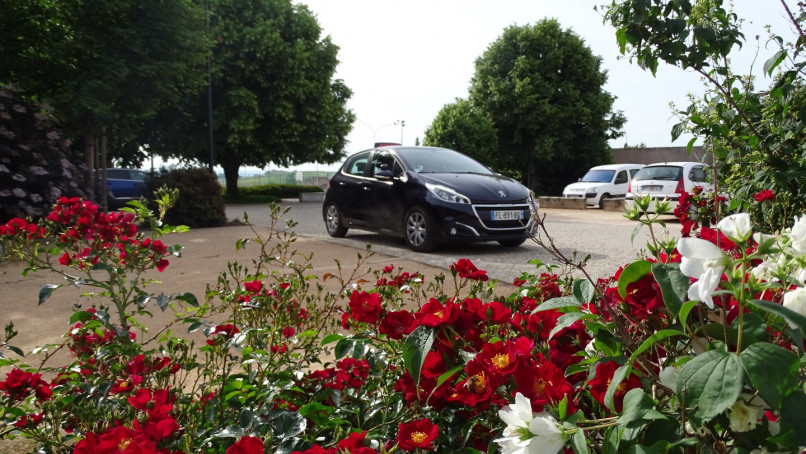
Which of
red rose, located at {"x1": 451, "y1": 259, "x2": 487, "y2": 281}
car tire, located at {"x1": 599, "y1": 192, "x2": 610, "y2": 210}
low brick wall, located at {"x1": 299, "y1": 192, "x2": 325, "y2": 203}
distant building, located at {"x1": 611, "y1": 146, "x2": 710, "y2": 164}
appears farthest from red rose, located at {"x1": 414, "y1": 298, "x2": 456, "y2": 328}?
distant building, located at {"x1": 611, "y1": 146, "x2": 710, "y2": 164}

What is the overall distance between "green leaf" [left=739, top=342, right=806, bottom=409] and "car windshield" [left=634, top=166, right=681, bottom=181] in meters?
16.3

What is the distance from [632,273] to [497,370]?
324mm

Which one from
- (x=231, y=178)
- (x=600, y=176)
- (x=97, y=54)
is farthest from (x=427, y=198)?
(x=231, y=178)

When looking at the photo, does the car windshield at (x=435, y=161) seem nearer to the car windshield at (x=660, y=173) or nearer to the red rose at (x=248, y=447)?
the red rose at (x=248, y=447)

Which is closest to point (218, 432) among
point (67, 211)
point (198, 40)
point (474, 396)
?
point (474, 396)

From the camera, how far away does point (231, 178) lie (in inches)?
1135

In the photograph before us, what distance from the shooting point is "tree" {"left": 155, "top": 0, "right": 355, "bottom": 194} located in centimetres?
2583

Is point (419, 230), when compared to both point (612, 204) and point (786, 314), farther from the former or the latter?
point (612, 204)

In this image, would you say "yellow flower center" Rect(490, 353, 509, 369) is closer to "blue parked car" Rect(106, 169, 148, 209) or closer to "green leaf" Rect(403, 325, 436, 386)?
"green leaf" Rect(403, 325, 436, 386)

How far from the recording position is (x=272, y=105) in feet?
87.7

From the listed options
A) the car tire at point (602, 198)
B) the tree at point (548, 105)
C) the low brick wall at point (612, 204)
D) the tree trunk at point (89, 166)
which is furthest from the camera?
the tree at point (548, 105)

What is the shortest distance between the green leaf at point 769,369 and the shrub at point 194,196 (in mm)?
12586

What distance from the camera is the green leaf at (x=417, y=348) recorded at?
129cm

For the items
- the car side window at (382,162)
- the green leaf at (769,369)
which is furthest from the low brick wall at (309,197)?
the green leaf at (769,369)
